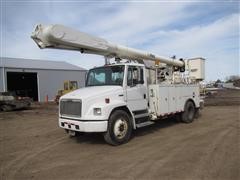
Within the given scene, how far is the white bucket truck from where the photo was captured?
22.2 ft

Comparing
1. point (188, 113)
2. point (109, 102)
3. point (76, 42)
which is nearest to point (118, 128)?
point (109, 102)

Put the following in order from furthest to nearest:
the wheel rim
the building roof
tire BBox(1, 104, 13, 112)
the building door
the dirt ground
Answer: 1. the building door
2. the building roof
3. tire BBox(1, 104, 13, 112)
4. the wheel rim
5. the dirt ground

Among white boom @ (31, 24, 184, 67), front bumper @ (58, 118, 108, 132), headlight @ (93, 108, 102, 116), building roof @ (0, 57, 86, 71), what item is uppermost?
building roof @ (0, 57, 86, 71)

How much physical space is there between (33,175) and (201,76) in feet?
30.7

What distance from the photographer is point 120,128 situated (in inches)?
Answer: 284

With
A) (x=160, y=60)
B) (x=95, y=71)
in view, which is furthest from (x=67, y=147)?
(x=160, y=60)

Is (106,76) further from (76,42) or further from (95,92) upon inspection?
(76,42)

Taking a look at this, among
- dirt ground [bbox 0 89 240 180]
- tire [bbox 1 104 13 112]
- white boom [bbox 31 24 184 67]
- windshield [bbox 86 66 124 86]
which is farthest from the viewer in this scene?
tire [bbox 1 104 13 112]

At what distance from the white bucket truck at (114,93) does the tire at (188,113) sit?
43 mm

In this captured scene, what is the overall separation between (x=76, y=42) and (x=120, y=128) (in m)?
2.83

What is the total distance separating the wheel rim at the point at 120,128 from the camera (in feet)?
23.3

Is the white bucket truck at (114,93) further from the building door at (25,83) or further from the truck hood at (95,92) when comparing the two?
the building door at (25,83)

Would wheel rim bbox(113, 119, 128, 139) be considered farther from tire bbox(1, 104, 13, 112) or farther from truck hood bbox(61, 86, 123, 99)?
tire bbox(1, 104, 13, 112)

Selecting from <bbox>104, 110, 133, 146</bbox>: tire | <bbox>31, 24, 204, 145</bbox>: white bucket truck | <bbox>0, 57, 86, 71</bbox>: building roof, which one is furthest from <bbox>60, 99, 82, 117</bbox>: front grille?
<bbox>0, 57, 86, 71</bbox>: building roof
